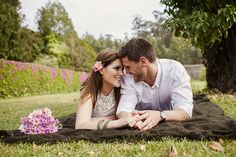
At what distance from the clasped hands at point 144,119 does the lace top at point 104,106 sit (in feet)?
2.27

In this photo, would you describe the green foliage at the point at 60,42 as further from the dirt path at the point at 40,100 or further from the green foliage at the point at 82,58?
the dirt path at the point at 40,100

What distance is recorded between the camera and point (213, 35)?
8.80 meters

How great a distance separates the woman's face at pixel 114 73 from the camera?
15.8 ft

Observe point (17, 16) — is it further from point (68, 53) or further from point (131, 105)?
point (131, 105)

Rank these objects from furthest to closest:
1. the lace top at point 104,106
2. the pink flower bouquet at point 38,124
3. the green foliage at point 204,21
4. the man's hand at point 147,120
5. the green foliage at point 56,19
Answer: the green foliage at point 56,19 → the green foliage at point 204,21 → the lace top at point 104,106 → the pink flower bouquet at point 38,124 → the man's hand at point 147,120

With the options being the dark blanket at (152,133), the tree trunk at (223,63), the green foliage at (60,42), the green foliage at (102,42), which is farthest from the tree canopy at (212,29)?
the green foliage at (102,42)

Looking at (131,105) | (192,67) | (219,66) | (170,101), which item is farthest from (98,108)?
(192,67)

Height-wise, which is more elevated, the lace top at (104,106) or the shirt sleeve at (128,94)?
the shirt sleeve at (128,94)

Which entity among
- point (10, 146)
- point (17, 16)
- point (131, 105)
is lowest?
point (10, 146)

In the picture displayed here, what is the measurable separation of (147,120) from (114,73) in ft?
2.67

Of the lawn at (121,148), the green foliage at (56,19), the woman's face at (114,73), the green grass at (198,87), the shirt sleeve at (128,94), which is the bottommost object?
the green grass at (198,87)

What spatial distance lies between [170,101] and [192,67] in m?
29.5

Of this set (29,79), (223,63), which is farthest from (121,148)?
(29,79)

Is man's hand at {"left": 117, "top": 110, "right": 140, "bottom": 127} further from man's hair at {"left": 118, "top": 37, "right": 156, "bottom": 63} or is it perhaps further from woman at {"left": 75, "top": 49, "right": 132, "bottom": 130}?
man's hair at {"left": 118, "top": 37, "right": 156, "bottom": 63}
